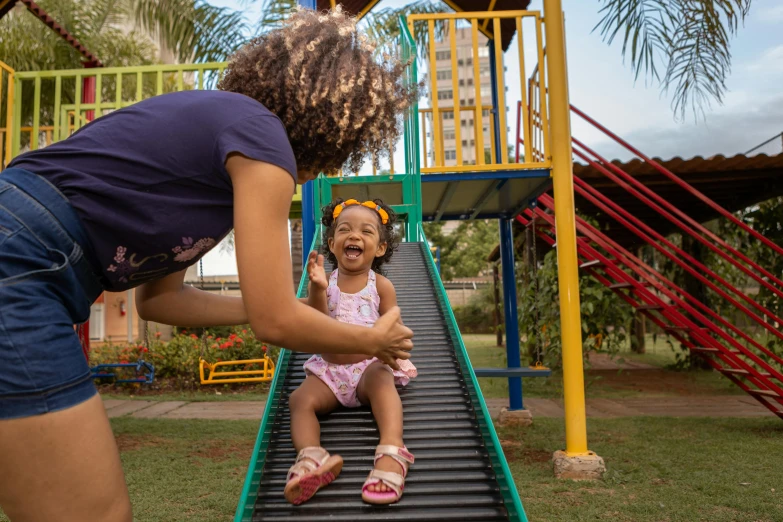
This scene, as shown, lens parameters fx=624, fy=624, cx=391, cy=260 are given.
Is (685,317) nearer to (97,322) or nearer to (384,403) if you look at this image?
(384,403)

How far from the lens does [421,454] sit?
256 centimetres

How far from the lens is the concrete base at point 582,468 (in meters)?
4.33

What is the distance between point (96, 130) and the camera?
136 centimetres

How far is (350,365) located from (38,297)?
1840 mm

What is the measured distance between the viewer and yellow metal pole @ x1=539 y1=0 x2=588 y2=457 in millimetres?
4479

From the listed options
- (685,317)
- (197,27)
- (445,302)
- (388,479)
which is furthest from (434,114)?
(197,27)

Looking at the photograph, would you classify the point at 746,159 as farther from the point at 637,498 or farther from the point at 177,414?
the point at 177,414

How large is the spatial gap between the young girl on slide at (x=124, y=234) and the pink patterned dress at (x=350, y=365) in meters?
1.40

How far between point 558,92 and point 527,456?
2.89 meters

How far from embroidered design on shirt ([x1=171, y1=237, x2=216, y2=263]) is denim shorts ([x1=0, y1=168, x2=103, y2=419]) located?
20 centimetres

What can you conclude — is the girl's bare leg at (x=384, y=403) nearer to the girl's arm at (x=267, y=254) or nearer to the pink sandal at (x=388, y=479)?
the pink sandal at (x=388, y=479)

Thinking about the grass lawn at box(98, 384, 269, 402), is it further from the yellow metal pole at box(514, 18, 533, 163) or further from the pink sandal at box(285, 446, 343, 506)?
the pink sandal at box(285, 446, 343, 506)

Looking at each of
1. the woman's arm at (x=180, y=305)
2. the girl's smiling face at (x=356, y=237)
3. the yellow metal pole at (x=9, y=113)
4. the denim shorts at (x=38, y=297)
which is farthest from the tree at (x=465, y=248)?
the denim shorts at (x=38, y=297)

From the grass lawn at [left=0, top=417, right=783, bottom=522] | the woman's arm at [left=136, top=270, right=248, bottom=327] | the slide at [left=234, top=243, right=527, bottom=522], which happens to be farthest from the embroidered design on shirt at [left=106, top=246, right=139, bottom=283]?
the grass lawn at [left=0, top=417, right=783, bottom=522]
